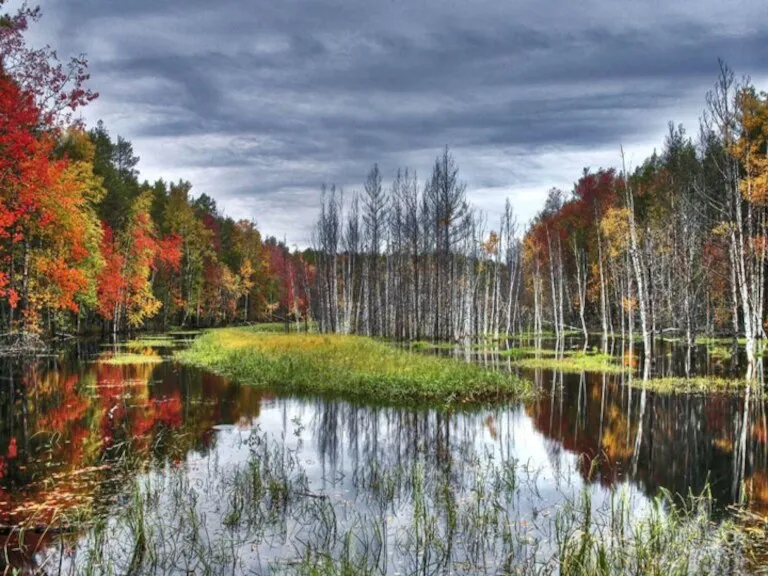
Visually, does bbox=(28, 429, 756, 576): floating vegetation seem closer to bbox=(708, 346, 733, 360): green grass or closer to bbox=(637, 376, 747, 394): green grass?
bbox=(637, 376, 747, 394): green grass

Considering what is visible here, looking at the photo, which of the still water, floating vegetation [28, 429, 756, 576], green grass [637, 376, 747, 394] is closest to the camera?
floating vegetation [28, 429, 756, 576]

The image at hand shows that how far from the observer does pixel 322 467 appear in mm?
11242

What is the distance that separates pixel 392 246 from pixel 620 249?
92.1ft

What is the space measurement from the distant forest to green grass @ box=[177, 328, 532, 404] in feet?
30.8

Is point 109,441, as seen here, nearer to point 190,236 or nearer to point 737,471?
point 737,471

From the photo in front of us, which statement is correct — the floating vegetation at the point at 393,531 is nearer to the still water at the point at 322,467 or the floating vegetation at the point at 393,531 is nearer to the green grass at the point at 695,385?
the still water at the point at 322,467

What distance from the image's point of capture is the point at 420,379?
1972 cm

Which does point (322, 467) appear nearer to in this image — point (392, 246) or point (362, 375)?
point (362, 375)

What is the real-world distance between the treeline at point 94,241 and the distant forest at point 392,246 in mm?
136

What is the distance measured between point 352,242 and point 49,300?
36.9 m

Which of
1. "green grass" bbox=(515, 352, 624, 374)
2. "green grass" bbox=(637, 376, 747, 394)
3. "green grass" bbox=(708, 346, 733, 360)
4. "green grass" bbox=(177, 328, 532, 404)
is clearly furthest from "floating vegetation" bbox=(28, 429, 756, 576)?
"green grass" bbox=(708, 346, 733, 360)

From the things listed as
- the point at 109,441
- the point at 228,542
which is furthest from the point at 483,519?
the point at 109,441

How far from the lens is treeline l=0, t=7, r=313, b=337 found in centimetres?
2423

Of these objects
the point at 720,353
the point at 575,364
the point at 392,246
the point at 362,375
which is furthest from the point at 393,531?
the point at 392,246
